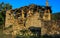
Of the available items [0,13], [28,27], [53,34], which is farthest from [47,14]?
[53,34]

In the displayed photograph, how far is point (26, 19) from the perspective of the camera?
99.9ft

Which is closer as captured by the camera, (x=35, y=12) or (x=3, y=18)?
(x=35, y=12)

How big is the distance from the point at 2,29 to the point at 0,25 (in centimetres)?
356

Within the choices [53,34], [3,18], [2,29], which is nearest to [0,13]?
[3,18]

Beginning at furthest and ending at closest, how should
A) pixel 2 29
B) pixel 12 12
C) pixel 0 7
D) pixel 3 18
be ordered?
1. pixel 0 7
2. pixel 3 18
3. pixel 12 12
4. pixel 2 29

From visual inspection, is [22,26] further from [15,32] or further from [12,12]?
[12,12]

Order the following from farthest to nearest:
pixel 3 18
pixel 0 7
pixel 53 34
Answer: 1. pixel 0 7
2. pixel 3 18
3. pixel 53 34

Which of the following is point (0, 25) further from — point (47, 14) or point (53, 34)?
point (53, 34)

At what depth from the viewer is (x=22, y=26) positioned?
29.1 metres

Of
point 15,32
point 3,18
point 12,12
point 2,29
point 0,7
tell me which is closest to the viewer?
point 15,32

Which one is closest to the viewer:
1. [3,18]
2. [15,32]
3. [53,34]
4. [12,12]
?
[53,34]

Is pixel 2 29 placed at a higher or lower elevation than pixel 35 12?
lower

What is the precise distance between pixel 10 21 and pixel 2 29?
2525 mm

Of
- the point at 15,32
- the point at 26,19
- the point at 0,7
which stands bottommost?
the point at 15,32
